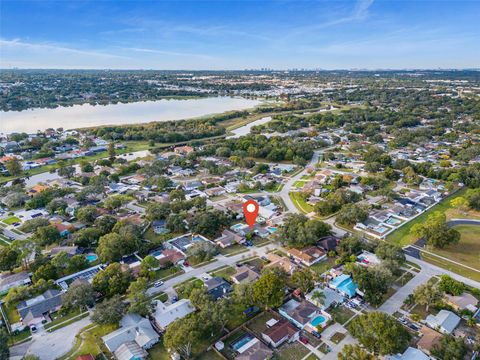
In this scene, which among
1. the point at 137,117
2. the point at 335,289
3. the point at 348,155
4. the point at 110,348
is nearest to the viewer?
the point at 110,348

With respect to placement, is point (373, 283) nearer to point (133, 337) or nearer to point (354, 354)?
point (354, 354)

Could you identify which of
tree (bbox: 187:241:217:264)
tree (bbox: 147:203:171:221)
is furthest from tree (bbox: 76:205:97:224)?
tree (bbox: 187:241:217:264)

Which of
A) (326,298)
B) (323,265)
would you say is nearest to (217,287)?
(326,298)

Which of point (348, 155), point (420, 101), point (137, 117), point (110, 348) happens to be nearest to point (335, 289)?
point (110, 348)

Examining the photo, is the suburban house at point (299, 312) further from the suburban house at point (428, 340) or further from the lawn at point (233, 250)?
the lawn at point (233, 250)

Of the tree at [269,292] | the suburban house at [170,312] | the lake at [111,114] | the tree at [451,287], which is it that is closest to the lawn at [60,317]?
the suburban house at [170,312]

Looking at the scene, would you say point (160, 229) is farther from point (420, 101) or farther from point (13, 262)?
point (420, 101)
